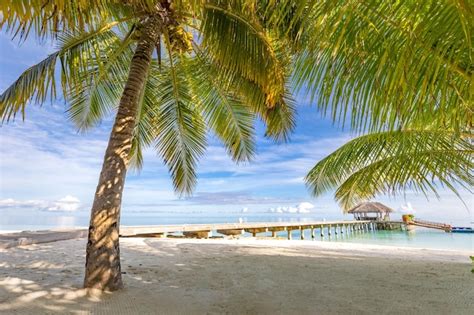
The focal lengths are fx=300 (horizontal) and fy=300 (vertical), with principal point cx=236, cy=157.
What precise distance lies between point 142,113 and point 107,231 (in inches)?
156

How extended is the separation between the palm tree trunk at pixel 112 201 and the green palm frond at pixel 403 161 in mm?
3386

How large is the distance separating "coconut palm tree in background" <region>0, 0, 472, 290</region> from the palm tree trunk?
0.01m

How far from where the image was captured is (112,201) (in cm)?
390

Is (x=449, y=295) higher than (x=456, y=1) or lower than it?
lower

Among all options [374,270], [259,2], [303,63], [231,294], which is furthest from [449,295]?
[259,2]

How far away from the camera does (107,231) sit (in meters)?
3.80

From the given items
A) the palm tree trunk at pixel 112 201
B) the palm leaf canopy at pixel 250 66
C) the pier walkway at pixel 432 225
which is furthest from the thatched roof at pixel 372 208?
the palm tree trunk at pixel 112 201

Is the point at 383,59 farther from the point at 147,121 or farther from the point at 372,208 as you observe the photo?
the point at 372,208

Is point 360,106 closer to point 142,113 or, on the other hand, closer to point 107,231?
point 107,231

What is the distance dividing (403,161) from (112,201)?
401cm

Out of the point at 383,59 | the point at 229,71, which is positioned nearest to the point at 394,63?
the point at 383,59

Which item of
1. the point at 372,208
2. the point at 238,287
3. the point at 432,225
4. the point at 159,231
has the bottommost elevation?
the point at 238,287

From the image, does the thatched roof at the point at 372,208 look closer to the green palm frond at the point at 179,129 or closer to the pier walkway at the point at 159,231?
the pier walkway at the point at 159,231

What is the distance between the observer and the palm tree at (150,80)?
361 centimetres
